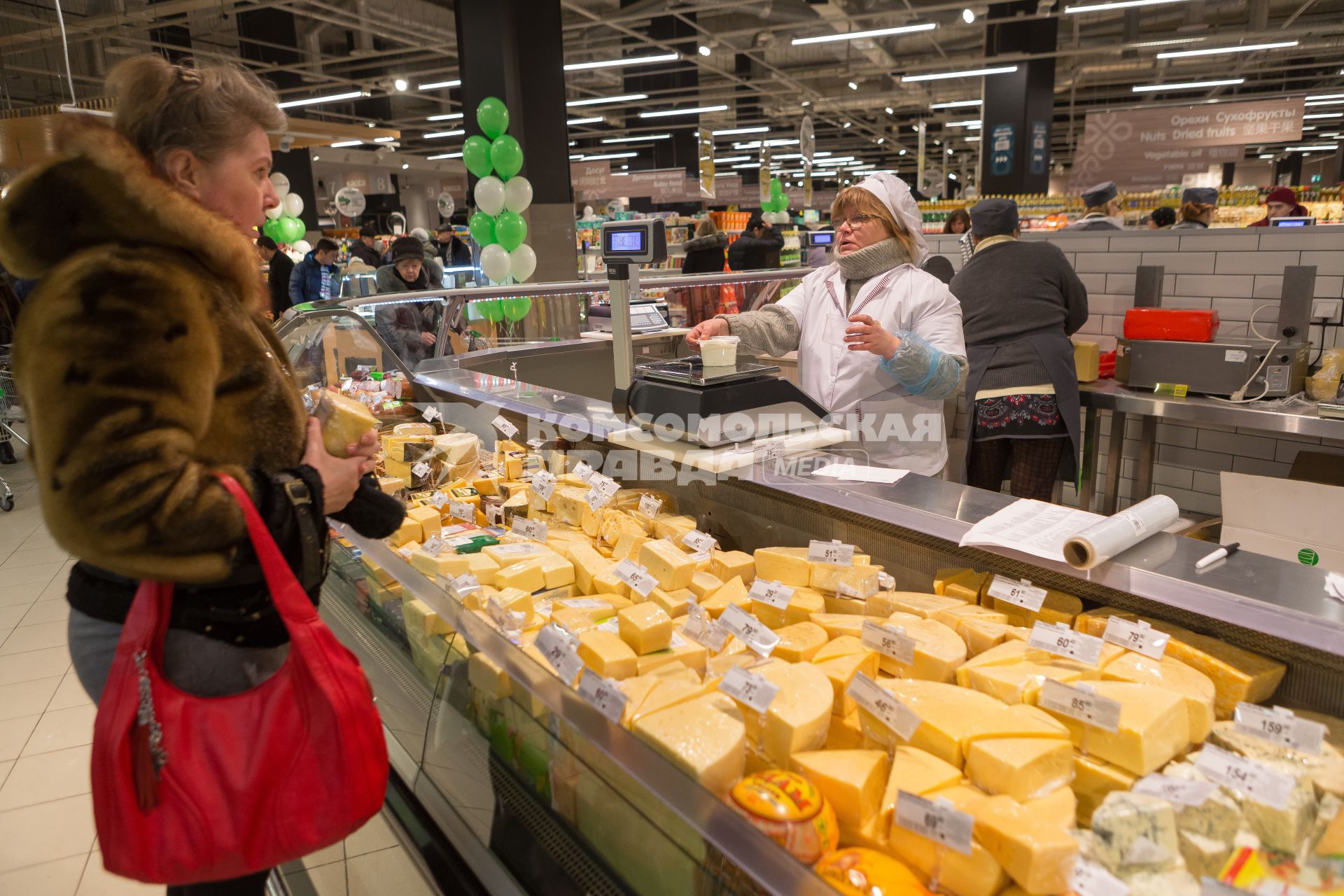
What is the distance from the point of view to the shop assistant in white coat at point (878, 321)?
8.22 feet

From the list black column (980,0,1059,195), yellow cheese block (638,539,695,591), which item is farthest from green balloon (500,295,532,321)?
black column (980,0,1059,195)

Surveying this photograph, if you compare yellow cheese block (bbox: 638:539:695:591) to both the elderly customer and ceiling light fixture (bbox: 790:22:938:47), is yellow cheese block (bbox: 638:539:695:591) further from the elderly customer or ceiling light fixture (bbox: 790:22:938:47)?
ceiling light fixture (bbox: 790:22:938:47)

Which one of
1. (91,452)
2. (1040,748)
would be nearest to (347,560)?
(91,452)

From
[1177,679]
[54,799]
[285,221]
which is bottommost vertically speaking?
[54,799]

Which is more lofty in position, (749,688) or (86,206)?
(86,206)

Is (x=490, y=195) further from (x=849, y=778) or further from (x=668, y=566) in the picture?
(x=849, y=778)

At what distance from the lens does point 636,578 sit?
1850 mm

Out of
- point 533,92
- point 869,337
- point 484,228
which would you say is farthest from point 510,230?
point 869,337

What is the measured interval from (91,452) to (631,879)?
107 cm

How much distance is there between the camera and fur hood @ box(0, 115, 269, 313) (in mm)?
1117

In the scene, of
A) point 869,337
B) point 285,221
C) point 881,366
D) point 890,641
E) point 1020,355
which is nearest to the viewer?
point 890,641

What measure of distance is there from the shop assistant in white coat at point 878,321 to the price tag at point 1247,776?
1.35 metres

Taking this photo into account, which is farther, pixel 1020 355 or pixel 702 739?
pixel 1020 355

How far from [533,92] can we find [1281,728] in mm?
9130
